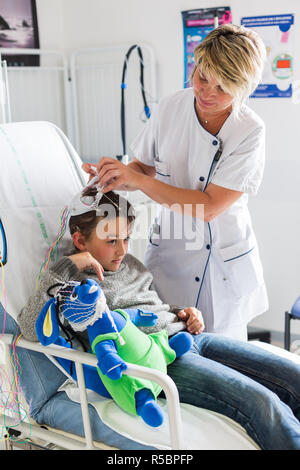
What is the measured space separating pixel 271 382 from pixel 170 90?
1920mm

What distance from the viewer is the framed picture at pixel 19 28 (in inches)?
119

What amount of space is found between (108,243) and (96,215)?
8 cm

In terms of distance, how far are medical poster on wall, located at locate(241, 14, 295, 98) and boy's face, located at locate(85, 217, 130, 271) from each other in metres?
1.46

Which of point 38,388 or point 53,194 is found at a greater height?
point 53,194

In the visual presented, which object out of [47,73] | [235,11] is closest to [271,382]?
[235,11]

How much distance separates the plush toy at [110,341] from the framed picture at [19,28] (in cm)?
223

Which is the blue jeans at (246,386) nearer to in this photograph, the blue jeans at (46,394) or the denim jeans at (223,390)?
the denim jeans at (223,390)

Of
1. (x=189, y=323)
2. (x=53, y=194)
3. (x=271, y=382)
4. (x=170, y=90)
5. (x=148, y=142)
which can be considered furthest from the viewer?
(x=170, y=90)

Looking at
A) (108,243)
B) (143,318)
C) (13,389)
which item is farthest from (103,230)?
(13,389)

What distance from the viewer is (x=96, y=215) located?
1432 mm

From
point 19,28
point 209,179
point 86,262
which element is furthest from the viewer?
point 19,28

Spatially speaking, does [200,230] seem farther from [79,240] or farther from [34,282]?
[34,282]

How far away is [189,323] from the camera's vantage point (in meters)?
1.48

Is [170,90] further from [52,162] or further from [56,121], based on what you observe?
[52,162]
